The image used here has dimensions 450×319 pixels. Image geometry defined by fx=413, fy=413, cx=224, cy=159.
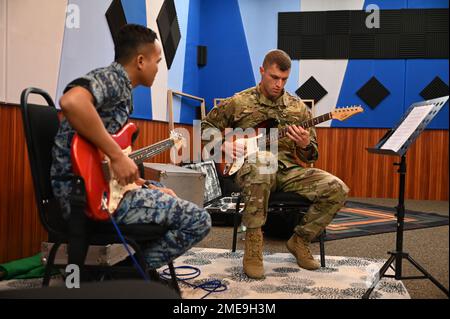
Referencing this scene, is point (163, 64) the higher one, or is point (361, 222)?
point (163, 64)

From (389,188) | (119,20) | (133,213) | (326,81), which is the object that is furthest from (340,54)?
(133,213)

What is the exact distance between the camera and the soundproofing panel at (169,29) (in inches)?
187

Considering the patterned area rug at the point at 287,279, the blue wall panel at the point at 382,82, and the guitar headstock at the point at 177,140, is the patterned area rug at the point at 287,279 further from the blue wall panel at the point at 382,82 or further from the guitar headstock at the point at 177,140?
the blue wall panel at the point at 382,82

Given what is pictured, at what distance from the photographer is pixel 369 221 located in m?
4.41

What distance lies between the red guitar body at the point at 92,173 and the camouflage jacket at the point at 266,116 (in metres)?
1.35

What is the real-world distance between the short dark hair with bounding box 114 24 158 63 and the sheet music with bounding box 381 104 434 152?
116 cm

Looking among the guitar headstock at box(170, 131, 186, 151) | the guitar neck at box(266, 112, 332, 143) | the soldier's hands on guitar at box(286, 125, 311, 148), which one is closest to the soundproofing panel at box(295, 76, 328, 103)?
the guitar neck at box(266, 112, 332, 143)

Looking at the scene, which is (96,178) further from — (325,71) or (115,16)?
(325,71)

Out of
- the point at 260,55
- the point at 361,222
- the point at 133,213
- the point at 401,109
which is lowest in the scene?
the point at 361,222

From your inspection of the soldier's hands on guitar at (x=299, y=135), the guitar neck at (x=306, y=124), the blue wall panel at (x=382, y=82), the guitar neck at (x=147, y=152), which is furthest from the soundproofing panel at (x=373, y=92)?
the guitar neck at (x=147, y=152)

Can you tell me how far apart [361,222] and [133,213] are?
3338 mm

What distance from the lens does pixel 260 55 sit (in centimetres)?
673

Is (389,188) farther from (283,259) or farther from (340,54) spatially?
(283,259)

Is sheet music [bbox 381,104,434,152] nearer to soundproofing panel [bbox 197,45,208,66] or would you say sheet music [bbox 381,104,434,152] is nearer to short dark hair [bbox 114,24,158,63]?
short dark hair [bbox 114,24,158,63]
